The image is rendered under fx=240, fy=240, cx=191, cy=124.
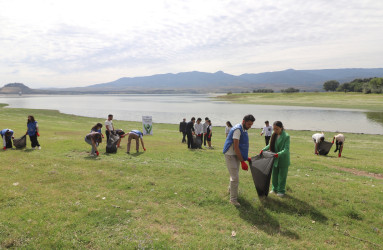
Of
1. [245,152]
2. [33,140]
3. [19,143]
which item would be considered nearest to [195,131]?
[33,140]

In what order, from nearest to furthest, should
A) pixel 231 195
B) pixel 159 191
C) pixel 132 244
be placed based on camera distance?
pixel 132 244 → pixel 231 195 → pixel 159 191

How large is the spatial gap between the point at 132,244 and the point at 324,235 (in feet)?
17.2

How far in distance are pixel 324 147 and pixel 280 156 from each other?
11.9 m

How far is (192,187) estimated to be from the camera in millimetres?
9375

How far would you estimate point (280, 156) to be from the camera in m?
8.46

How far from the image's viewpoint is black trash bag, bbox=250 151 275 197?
829 centimetres

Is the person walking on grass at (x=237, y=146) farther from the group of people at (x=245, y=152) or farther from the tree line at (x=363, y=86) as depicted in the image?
the tree line at (x=363, y=86)

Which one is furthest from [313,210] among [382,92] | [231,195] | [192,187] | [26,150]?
[382,92]

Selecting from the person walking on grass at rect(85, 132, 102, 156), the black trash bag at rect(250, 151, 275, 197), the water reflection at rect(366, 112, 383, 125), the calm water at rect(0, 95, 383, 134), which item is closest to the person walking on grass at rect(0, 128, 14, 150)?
the person walking on grass at rect(85, 132, 102, 156)

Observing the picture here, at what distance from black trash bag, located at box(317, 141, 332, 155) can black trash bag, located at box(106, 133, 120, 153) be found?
14.9 meters

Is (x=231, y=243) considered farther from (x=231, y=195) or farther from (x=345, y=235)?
(x=345, y=235)

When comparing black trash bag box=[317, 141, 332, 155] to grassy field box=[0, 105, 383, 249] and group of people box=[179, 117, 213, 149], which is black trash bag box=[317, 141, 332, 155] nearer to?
grassy field box=[0, 105, 383, 249]

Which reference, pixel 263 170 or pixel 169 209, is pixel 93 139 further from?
pixel 263 170

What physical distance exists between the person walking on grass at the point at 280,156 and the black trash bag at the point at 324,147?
11.3m
